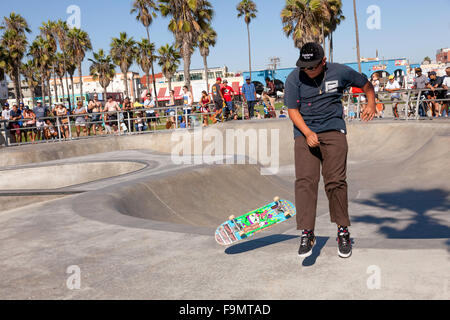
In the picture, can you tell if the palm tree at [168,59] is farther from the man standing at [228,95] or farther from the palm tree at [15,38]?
the man standing at [228,95]

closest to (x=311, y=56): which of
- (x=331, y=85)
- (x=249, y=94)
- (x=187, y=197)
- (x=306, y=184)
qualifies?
(x=331, y=85)

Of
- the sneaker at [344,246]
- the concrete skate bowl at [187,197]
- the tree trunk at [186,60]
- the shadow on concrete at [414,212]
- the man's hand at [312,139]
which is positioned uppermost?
the tree trunk at [186,60]

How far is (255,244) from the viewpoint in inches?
172

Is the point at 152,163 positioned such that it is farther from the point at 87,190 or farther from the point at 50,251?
the point at 50,251

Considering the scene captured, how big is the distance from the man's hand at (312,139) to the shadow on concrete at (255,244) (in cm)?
119

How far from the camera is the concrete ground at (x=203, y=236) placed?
10.8 ft

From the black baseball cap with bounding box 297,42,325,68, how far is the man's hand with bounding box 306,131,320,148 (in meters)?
0.57

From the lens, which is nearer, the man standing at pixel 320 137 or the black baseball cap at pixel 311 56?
the black baseball cap at pixel 311 56

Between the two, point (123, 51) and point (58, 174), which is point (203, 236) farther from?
point (123, 51)

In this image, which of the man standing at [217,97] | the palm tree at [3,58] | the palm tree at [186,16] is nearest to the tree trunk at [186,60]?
the palm tree at [186,16]

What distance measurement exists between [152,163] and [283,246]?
7895mm

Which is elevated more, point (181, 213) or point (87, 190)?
point (87, 190)

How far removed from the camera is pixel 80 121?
61.4 ft
